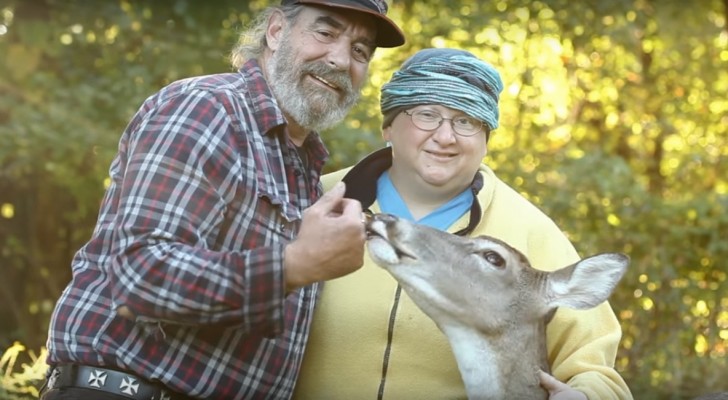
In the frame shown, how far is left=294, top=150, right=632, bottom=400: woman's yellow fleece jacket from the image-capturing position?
3.91 metres

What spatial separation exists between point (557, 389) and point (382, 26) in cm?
154

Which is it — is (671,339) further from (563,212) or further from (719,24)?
(719,24)

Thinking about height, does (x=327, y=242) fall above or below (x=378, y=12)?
below

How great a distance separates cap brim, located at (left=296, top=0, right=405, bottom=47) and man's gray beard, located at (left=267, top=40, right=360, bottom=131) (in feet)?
0.73

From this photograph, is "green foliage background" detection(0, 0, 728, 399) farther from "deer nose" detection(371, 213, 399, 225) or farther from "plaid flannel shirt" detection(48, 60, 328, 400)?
"deer nose" detection(371, 213, 399, 225)

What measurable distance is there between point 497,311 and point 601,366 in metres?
0.44

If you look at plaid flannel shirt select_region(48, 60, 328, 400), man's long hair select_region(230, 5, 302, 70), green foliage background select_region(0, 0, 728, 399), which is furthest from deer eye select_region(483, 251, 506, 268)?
green foliage background select_region(0, 0, 728, 399)

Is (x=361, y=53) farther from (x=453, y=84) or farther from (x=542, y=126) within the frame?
(x=542, y=126)

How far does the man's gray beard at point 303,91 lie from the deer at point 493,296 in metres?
0.65

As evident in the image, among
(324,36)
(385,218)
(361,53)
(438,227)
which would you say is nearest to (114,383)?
(385,218)

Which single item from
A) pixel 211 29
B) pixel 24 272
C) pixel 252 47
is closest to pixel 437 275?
pixel 252 47

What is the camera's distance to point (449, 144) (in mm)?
4031

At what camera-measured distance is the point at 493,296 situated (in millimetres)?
3738

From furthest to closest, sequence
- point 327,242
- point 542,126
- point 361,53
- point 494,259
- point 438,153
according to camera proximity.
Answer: point 542,126
point 361,53
point 438,153
point 494,259
point 327,242
